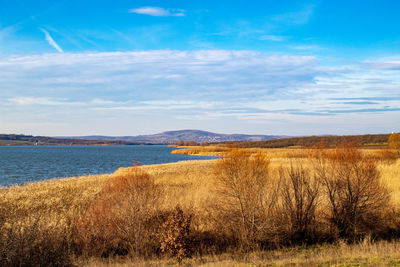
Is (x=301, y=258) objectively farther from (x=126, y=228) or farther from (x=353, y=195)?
(x=126, y=228)

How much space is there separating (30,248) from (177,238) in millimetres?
4430

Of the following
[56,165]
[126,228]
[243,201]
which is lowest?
[56,165]

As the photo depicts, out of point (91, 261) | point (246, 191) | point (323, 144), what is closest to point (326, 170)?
point (323, 144)

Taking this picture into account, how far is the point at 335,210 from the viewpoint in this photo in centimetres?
1373

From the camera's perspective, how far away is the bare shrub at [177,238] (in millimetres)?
10711

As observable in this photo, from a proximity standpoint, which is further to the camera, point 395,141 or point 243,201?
point 395,141

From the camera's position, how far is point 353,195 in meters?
13.8

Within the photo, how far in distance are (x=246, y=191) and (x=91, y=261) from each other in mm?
6160

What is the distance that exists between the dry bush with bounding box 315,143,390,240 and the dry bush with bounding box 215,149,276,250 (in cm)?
306

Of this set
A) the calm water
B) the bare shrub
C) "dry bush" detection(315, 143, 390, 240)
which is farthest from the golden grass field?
the calm water

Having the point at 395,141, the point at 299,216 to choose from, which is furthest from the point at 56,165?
the point at 395,141

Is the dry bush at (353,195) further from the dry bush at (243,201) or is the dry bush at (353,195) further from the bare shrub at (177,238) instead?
the bare shrub at (177,238)

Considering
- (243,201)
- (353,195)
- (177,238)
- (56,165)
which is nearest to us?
(177,238)

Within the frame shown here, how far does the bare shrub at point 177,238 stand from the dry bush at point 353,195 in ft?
21.4
